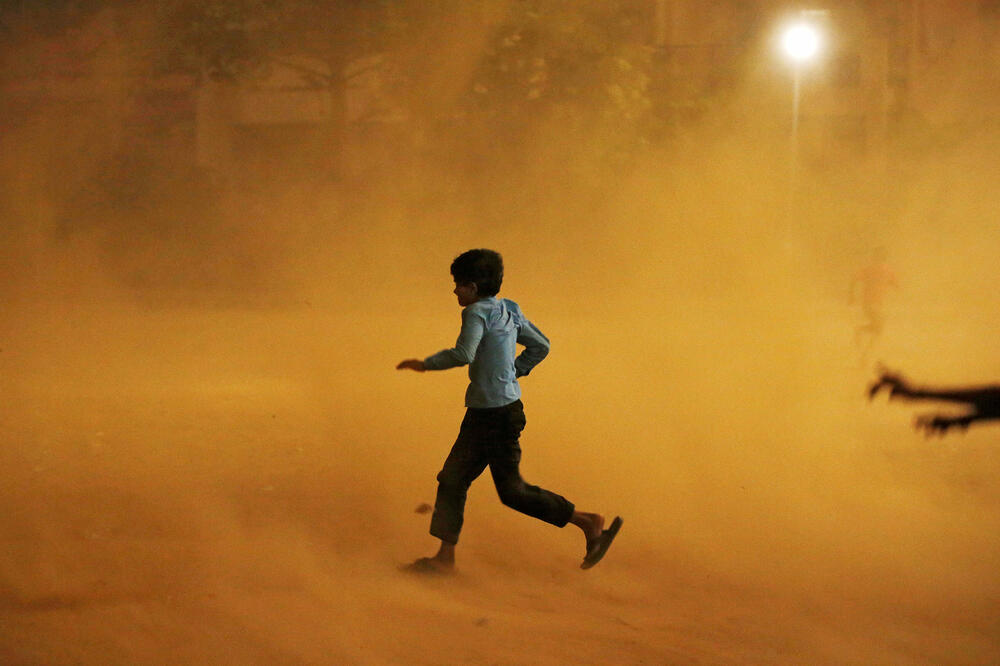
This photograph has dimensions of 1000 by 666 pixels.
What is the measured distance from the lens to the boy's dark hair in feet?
15.2

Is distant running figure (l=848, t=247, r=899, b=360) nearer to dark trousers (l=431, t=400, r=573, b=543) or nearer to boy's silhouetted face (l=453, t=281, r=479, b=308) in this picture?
dark trousers (l=431, t=400, r=573, b=543)

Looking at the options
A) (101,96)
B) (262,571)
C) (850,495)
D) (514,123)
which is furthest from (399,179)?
(262,571)

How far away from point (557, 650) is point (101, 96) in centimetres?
2545

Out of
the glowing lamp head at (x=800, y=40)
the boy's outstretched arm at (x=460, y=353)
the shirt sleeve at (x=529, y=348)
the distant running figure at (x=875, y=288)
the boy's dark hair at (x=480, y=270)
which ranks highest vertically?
the glowing lamp head at (x=800, y=40)

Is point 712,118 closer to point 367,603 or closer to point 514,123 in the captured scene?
point 514,123

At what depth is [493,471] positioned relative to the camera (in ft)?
15.8

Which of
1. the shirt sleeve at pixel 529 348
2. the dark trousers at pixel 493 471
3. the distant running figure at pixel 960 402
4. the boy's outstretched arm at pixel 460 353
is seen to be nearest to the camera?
the distant running figure at pixel 960 402

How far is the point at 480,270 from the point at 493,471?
93 centimetres

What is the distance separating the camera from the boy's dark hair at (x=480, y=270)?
15.2 ft

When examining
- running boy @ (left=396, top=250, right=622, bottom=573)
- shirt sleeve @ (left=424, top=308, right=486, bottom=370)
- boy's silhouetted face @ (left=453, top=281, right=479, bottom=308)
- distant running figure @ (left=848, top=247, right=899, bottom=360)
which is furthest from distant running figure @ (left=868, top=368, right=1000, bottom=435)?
distant running figure @ (left=848, top=247, right=899, bottom=360)

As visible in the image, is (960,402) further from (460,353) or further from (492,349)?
(492,349)

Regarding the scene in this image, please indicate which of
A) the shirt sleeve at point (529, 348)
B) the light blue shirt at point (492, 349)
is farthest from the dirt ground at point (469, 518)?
the shirt sleeve at point (529, 348)

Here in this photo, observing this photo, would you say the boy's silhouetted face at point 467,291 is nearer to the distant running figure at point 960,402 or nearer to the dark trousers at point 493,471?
the dark trousers at point 493,471

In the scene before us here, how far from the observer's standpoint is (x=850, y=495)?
22.4 feet
